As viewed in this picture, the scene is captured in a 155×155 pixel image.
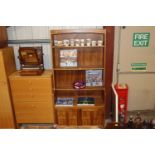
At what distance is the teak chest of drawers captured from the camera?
2840mm

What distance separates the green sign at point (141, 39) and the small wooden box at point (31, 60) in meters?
1.68

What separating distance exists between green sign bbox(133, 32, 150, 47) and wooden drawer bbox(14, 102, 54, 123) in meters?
1.87

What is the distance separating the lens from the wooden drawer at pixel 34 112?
117 inches

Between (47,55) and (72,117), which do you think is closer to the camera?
(72,117)

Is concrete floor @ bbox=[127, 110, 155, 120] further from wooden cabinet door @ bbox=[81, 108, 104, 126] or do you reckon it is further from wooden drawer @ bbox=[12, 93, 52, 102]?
wooden drawer @ bbox=[12, 93, 52, 102]

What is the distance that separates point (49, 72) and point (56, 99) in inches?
20.1

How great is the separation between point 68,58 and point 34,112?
1116mm

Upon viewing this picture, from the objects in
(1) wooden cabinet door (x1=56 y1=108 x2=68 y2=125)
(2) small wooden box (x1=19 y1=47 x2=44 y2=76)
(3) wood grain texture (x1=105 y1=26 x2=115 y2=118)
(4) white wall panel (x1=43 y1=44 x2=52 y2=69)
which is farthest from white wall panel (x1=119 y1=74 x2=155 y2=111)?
(2) small wooden box (x1=19 y1=47 x2=44 y2=76)

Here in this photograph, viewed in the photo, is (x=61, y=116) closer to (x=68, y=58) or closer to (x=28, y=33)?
(x=68, y=58)

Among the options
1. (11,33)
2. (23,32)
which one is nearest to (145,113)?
(23,32)

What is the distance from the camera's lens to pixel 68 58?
298cm
